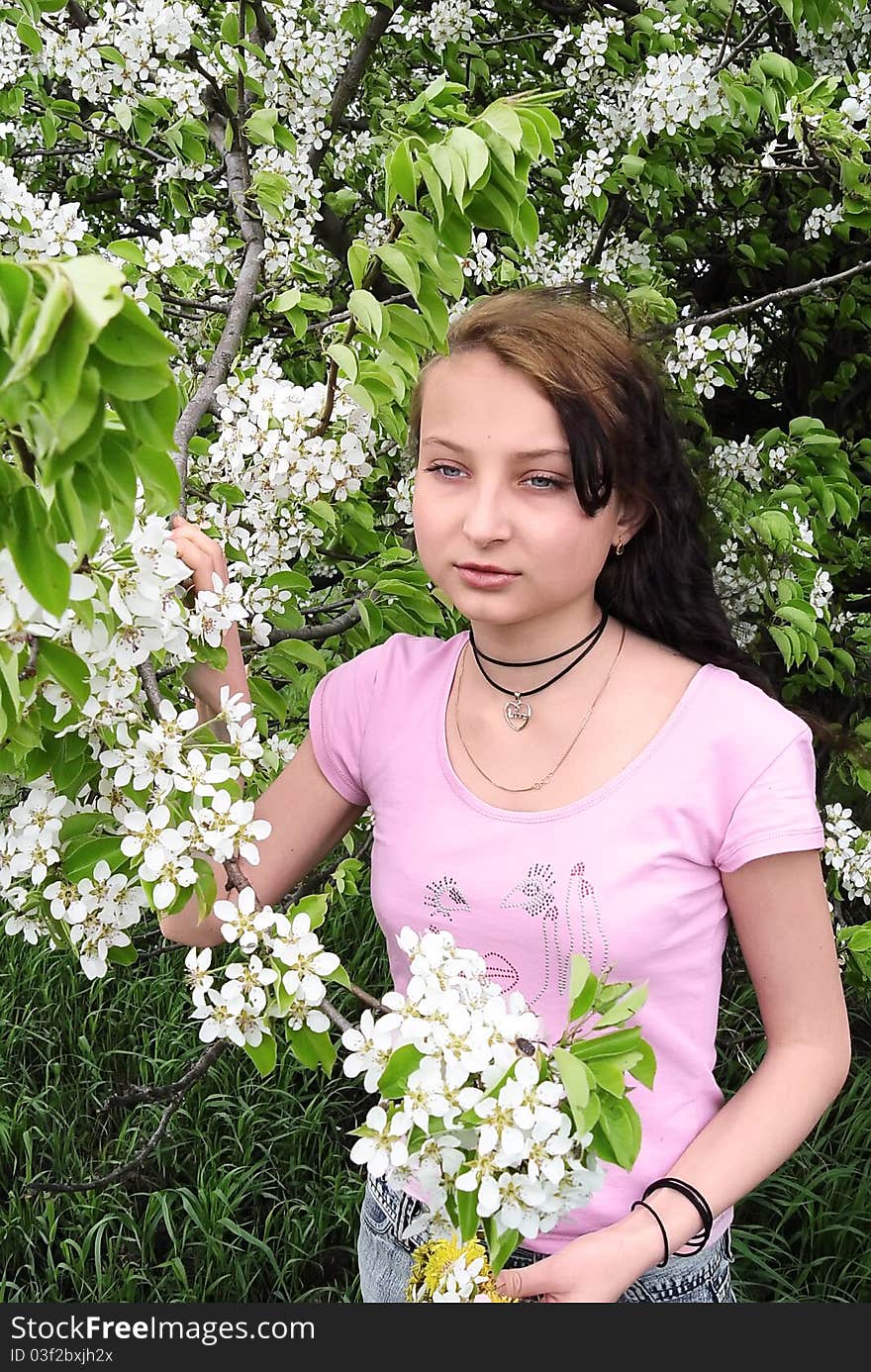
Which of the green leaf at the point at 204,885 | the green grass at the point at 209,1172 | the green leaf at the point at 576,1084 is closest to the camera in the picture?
the green leaf at the point at 576,1084

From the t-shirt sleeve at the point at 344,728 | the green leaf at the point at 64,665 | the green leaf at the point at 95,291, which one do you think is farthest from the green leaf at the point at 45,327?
the t-shirt sleeve at the point at 344,728

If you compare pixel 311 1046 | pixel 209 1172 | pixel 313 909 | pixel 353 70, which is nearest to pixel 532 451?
pixel 313 909

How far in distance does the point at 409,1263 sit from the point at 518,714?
2.52ft

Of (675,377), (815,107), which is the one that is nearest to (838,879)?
(675,377)

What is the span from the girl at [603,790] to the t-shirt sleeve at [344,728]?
7 cm

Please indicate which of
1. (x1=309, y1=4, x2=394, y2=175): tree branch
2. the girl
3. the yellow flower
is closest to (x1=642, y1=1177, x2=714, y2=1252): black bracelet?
the girl

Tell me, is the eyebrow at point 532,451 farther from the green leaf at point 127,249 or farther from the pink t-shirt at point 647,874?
the green leaf at point 127,249

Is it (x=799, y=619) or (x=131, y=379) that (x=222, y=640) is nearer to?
(x=131, y=379)

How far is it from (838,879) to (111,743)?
6.74ft

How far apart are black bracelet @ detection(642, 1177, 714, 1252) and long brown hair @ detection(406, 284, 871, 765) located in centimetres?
67

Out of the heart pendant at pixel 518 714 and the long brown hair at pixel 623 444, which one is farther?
the heart pendant at pixel 518 714

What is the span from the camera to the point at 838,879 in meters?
2.93

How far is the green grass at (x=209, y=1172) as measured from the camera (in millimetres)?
3072

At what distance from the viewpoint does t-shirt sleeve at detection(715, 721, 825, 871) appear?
154 centimetres
